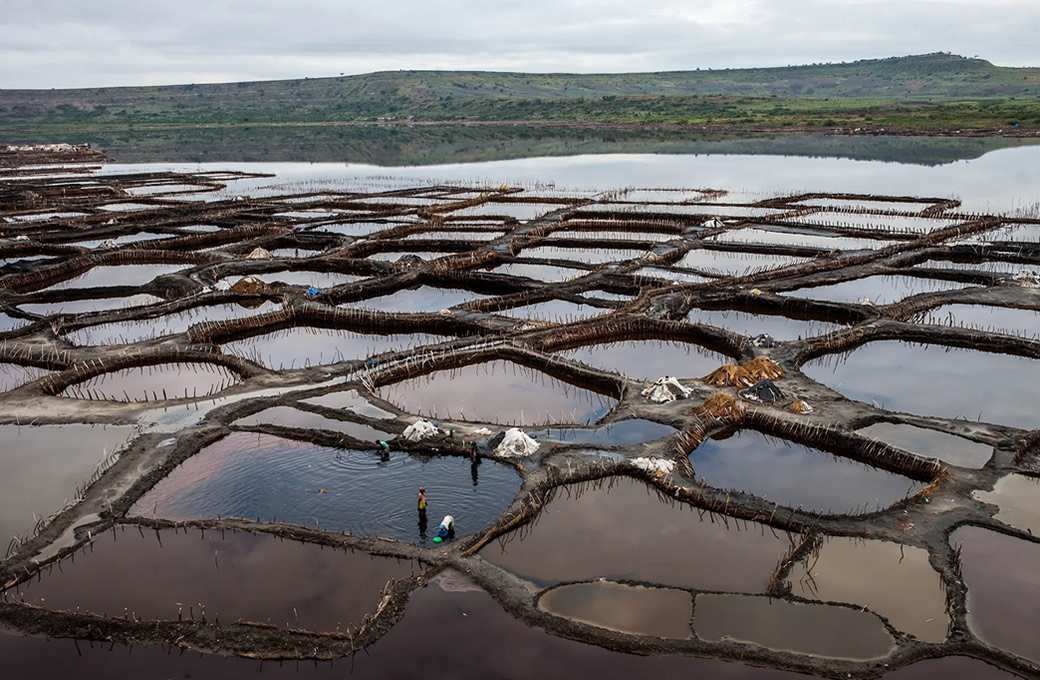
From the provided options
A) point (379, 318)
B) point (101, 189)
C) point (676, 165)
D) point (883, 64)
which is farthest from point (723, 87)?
point (379, 318)

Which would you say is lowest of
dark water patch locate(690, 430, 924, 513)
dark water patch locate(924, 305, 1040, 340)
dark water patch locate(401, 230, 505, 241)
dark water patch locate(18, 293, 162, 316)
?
dark water patch locate(690, 430, 924, 513)

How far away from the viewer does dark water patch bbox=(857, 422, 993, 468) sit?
11742 millimetres

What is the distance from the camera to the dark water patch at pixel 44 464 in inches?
438

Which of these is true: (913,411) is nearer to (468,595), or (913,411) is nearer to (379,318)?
(468,595)

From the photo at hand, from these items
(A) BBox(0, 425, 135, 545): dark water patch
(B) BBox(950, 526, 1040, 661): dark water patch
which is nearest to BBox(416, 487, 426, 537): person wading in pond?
(A) BBox(0, 425, 135, 545): dark water patch

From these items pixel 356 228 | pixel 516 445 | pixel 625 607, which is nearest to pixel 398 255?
pixel 356 228

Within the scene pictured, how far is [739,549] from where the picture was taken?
9820 millimetres

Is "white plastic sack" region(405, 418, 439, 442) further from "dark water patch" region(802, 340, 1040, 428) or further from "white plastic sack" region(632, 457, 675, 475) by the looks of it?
"dark water patch" region(802, 340, 1040, 428)

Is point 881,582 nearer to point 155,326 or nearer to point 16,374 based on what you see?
point 16,374

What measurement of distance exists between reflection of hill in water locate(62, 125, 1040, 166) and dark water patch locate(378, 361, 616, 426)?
48.6 meters

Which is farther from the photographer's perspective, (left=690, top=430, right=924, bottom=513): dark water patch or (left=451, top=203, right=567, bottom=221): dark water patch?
(left=451, top=203, right=567, bottom=221): dark water patch

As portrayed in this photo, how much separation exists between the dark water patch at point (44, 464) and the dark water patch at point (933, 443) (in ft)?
41.6

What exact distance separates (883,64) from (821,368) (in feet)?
642

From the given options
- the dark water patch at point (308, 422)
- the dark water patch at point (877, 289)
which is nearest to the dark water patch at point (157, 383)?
the dark water patch at point (308, 422)
